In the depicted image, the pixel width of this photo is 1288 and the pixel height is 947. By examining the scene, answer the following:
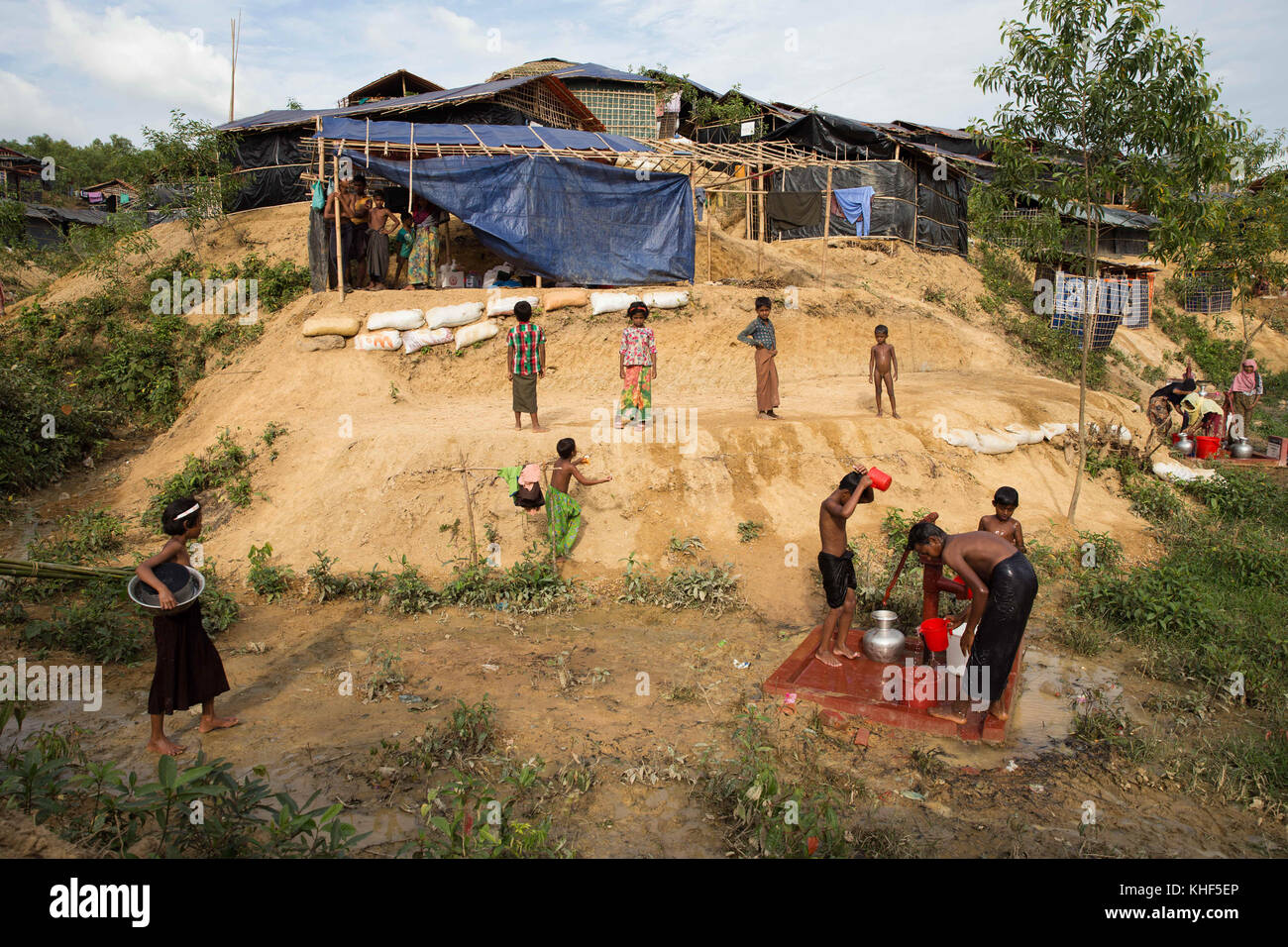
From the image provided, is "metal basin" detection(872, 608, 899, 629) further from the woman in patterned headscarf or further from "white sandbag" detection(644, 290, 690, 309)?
the woman in patterned headscarf

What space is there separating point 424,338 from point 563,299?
2.14 meters

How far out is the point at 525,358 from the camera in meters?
8.15

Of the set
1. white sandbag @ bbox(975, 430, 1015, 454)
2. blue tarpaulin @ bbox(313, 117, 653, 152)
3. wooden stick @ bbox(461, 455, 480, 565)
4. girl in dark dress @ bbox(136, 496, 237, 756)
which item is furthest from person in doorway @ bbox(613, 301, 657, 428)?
blue tarpaulin @ bbox(313, 117, 653, 152)

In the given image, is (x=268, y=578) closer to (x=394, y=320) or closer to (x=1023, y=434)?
(x=394, y=320)

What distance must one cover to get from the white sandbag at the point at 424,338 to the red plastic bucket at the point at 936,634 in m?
8.14

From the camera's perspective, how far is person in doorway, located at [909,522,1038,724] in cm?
446

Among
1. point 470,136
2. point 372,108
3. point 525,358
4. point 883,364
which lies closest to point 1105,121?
point 883,364

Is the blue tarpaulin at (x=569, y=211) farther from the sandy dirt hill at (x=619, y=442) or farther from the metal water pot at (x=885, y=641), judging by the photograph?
the metal water pot at (x=885, y=641)

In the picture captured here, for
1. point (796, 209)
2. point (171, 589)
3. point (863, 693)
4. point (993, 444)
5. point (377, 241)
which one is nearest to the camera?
point (171, 589)

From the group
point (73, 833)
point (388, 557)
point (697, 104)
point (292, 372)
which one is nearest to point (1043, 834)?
point (73, 833)

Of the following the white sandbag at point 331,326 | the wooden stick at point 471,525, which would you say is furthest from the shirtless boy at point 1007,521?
the white sandbag at point 331,326

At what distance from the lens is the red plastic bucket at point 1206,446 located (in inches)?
466

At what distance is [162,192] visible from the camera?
15430 millimetres

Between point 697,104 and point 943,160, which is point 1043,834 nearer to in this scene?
point 943,160
